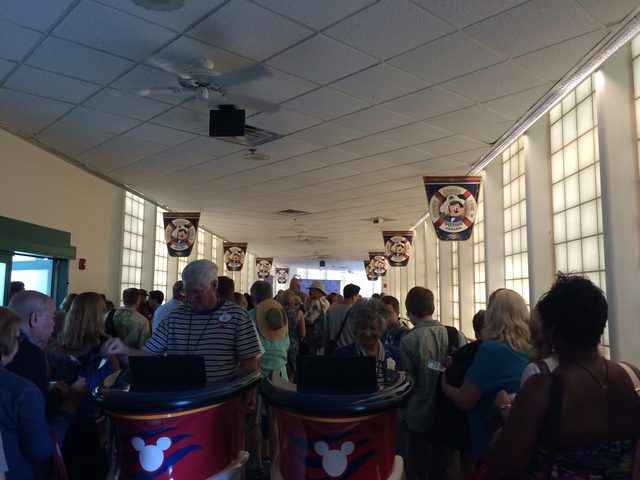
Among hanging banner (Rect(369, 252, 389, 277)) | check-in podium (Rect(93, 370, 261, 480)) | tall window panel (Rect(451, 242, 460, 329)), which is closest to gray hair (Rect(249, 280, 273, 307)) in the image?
check-in podium (Rect(93, 370, 261, 480))

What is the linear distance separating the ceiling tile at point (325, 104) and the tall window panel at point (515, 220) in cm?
321

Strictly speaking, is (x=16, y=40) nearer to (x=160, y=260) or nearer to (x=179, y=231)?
(x=179, y=231)

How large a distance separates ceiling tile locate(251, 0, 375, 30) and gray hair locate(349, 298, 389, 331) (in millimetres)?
1985

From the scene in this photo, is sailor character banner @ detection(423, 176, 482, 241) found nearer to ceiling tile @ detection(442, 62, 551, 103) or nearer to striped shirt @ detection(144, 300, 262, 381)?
ceiling tile @ detection(442, 62, 551, 103)

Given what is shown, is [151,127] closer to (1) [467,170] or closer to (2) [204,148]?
(2) [204,148]

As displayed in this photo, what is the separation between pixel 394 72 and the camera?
4.34 metres

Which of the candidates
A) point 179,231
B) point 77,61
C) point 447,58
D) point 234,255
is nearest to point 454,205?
point 447,58

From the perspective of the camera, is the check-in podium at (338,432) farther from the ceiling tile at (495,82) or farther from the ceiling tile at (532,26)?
the ceiling tile at (495,82)

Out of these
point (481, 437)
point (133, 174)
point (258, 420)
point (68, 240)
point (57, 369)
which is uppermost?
point (133, 174)

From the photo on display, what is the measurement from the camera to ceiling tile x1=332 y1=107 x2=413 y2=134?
17.5 feet

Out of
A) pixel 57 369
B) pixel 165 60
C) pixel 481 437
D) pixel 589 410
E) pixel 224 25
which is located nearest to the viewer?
pixel 589 410

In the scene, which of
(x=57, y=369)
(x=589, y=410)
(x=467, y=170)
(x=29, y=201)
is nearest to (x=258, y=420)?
(x=57, y=369)

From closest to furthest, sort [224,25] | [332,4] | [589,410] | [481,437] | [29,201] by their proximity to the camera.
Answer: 1. [589,410]
2. [481,437]
3. [332,4]
4. [224,25]
5. [29,201]

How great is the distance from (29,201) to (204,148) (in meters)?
2.42
